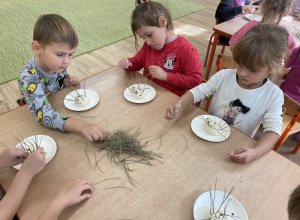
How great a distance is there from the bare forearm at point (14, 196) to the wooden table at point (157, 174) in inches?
1.2

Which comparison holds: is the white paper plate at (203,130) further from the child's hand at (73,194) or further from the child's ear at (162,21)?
the child's ear at (162,21)

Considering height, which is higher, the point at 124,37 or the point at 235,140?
the point at 235,140

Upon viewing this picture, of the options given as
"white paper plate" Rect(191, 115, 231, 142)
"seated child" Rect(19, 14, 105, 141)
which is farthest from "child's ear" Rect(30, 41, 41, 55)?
"white paper plate" Rect(191, 115, 231, 142)

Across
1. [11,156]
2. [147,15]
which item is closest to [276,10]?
[147,15]

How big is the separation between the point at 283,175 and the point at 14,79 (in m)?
3.20

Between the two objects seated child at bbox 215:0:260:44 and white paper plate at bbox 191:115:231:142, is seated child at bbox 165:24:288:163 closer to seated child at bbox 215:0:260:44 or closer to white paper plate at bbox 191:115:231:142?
white paper plate at bbox 191:115:231:142

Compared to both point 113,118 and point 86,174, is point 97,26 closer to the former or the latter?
point 113,118

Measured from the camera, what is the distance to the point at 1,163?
938mm

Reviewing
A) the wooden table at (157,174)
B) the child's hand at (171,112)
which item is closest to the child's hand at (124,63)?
the wooden table at (157,174)

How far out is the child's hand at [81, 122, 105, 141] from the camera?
1.08 meters

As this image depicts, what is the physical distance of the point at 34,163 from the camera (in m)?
0.93

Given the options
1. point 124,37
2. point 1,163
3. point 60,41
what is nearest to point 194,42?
point 124,37

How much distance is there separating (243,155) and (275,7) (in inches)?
61.9

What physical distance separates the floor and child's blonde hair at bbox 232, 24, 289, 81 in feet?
4.19
